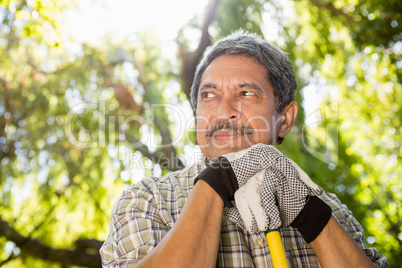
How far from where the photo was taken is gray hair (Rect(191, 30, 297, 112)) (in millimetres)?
1846

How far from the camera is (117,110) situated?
442cm

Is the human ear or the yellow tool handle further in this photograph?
the human ear

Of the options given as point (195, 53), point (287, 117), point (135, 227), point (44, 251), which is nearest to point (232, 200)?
point (135, 227)

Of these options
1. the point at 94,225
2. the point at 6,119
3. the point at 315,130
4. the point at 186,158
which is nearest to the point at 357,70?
the point at 315,130

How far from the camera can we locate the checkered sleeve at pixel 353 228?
1.65m

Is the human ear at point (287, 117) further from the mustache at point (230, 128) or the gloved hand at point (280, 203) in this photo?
the gloved hand at point (280, 203)

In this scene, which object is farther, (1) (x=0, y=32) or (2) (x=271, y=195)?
(1) (x=0, y=32)

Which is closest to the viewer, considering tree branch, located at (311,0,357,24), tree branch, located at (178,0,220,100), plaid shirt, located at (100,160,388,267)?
plaid shirt, located at (100,160,388,267)

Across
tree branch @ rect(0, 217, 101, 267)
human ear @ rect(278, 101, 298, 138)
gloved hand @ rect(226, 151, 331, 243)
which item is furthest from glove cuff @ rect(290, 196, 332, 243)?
tree branch @ rect(0, 217, 101, 267)

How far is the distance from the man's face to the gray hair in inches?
1.3

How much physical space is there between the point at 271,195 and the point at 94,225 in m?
3.61

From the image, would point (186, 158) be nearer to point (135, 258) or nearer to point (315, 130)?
point (315, 130)

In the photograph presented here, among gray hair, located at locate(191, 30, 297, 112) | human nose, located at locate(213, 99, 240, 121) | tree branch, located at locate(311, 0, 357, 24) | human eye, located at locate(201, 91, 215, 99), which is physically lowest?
human nose, located at locate(213, 99, 240, 121)

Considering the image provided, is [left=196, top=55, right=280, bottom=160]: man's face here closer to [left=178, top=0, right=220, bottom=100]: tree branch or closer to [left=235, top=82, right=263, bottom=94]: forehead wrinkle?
[left=235, top=82, right=263, bottom=94]: forehead wrinkle
